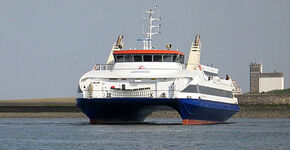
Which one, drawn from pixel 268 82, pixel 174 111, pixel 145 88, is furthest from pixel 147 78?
pixel 268 82

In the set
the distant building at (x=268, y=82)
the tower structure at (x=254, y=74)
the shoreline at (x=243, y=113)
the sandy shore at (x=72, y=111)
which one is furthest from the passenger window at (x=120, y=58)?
the tower structure at (x=254, y=74)

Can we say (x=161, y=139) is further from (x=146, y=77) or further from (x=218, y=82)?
(x=218, y=82)

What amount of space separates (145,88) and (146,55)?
118 inches

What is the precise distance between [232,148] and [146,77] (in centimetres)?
1764

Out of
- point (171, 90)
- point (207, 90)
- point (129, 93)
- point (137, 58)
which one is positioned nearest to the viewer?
point (171, 90)

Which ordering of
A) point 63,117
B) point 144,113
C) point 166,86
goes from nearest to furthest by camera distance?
1. point 166,86
2. point 144,113
3. point 63,117

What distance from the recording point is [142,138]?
2028 inches

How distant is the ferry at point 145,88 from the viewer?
62062 millimetres

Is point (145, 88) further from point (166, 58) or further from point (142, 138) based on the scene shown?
point (142, 138)

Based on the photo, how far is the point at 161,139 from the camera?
A: 5094 centimetres

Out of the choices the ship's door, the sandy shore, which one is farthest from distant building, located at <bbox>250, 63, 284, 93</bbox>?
the ship's door

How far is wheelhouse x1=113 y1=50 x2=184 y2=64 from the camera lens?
64.4 metres

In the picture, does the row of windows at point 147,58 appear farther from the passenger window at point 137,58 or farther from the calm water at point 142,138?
the calm water at point 142,138

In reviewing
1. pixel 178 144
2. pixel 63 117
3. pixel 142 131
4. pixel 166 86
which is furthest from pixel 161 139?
pixel 63 117
